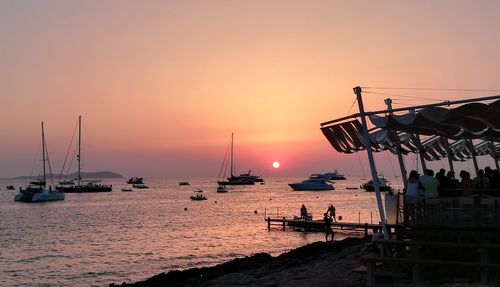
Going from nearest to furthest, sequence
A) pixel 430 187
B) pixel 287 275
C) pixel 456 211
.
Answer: pixel 456 211
pixel 430 187
pixel 287 275

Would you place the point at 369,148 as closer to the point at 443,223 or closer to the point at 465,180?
the point at 443,223

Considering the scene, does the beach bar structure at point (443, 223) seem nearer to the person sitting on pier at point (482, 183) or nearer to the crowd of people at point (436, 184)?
the crowd of people at point (436, 184)

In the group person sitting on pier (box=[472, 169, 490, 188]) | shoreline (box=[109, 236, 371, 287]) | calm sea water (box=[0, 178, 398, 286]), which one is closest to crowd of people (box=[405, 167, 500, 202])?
person sitting on pier (box=[472, 169, 490, 188])

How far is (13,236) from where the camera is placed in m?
53.9

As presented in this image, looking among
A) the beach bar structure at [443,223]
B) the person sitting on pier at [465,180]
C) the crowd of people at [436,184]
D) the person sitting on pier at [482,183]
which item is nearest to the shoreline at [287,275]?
the beach bar structure at [443,223]

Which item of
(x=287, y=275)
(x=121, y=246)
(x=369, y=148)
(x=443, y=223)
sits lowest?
(x=121, y=246)

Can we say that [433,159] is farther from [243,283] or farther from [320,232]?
[320,232]

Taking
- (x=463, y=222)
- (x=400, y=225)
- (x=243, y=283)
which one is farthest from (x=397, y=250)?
(x=243, y=283)

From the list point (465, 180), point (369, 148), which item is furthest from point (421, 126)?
point (465, 180)

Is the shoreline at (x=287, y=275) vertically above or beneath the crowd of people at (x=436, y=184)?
beneath

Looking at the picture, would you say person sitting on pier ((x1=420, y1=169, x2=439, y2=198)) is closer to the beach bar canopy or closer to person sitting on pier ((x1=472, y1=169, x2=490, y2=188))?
the beach bar canopy

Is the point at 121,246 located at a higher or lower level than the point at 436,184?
lower

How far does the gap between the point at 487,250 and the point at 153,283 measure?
14.0 metres

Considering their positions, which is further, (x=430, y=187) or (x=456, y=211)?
(x=430, y=187)
